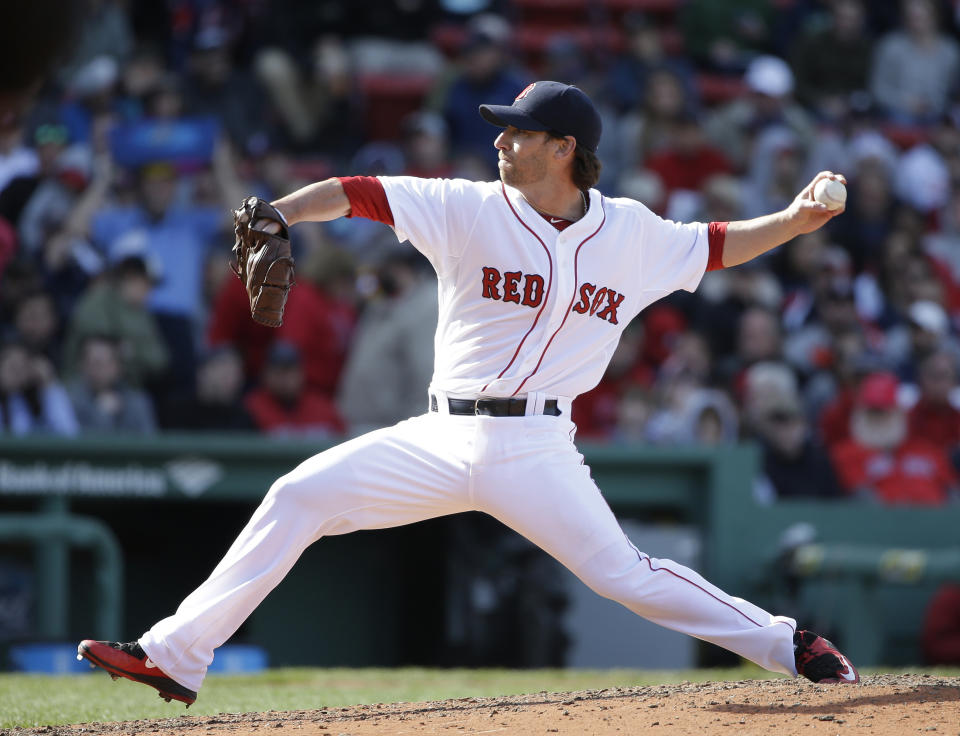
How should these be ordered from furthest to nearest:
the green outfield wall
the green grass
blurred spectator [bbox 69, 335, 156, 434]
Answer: blurred spectator [bbox 69, 335, 156, 434]
the green outfield wall
the green grass

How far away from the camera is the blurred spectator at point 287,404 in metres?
7.93

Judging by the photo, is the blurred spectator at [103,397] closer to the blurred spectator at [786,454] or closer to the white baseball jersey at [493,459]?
the blurred spectator at [786,454]

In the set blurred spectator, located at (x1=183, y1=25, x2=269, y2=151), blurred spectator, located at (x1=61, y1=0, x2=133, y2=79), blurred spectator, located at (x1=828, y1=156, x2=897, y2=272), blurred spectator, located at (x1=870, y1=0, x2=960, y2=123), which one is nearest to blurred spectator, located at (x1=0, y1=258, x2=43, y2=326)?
blurred spectator, located at (x1=183, y1=25, x2=269, y2=151)

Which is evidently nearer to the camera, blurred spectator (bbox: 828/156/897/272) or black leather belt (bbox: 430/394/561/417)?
black leather belt (bbox: 430/394/561/417)

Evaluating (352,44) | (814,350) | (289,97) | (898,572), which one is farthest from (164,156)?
(898,572)

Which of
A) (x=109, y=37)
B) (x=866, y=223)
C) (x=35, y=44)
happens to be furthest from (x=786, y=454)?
(x=35, y=44)

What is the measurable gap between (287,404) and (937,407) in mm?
4294

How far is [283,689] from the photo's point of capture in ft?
18.9

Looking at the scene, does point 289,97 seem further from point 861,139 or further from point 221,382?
point 861,139

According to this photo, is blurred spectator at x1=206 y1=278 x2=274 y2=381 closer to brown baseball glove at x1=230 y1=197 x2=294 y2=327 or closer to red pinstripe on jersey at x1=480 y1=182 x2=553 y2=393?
red pinstripe on jersey at x1=480 y1=182 x2=553 y2=393

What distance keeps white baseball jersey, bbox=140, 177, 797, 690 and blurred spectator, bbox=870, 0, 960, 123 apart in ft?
31.5

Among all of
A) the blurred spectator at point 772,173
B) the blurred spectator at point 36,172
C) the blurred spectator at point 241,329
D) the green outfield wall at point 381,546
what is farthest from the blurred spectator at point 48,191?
the blurred spectator at point 772,173

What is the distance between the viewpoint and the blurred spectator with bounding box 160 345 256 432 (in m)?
7.79

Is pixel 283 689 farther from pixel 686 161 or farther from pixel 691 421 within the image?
pixel 686 161
